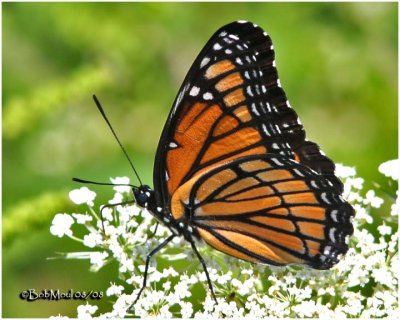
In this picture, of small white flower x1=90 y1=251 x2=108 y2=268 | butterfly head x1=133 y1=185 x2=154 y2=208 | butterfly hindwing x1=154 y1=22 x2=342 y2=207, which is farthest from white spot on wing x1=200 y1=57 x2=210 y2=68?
small white flower x1=90 y1=251 x2=108 y2=268

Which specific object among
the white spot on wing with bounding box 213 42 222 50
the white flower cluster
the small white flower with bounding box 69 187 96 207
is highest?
the white spot on wing with bounding box 213 42 222 50

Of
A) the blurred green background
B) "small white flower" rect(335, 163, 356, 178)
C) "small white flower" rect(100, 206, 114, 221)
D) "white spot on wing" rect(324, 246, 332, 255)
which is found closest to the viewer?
"white spot on wing" rect(324, 246, 332, 255)

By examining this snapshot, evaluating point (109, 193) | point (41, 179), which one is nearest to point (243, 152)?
point (109, 193)

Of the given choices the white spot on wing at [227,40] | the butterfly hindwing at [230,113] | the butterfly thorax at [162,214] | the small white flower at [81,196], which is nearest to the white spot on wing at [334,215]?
the butterfly hindwing at [230,113]

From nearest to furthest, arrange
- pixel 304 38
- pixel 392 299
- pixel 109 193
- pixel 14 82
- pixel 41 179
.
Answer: pixel 392 299 < pixel 109 193 < pixel 41 179 < pixel 14 82 < pixel 304 38

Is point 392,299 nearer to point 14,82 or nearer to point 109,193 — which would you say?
point 109,193

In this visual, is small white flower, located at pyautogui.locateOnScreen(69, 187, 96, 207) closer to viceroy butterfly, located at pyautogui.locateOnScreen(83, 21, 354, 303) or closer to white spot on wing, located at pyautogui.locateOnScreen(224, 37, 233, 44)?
viceroy butterfly, located at pyautogui.locateOnScreen(83, 21, 354, 303)

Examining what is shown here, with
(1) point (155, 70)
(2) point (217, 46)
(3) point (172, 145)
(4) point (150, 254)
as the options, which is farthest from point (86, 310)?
(1) point (155, 70)
